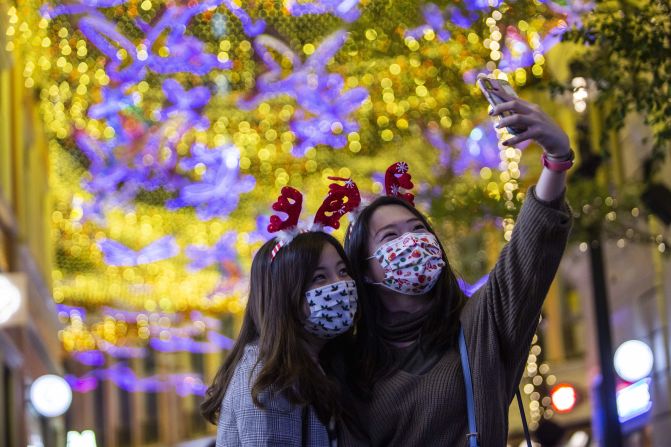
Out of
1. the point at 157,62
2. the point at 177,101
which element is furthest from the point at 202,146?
the point at 157,62

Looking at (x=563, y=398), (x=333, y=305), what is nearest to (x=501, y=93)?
(x=333, y=305)

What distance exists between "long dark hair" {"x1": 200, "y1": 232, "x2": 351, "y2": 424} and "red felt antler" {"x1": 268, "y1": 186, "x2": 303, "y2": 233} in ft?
0.23

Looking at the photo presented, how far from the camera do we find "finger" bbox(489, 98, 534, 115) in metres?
4.76

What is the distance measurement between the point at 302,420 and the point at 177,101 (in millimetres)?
13865

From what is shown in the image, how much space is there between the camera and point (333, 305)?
17.5 feet

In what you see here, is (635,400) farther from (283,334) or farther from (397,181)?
(283,334)

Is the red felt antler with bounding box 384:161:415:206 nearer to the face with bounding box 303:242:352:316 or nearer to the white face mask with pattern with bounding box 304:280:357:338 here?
the face with bounding box 303:242:352:316

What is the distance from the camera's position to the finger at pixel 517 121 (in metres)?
4.74

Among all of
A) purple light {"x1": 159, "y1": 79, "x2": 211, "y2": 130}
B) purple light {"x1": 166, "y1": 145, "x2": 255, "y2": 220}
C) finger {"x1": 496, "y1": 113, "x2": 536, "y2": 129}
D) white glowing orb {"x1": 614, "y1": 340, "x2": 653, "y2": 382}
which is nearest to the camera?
finger {"x1": 496, "y1": 113, "x2": 536, "y2": 129}

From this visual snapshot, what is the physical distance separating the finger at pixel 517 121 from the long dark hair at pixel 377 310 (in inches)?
33.2

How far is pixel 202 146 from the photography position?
2092 cm

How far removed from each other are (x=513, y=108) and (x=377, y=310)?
3.78ft

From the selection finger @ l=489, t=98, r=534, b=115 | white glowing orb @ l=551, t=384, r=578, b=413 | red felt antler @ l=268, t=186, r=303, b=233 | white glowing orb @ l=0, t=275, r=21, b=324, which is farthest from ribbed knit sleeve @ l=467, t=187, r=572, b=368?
white glowing orb @ l=551, t=384, r=578, b=413

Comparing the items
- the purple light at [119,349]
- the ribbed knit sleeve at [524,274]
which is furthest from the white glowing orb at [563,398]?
the purple light at [119,349]
